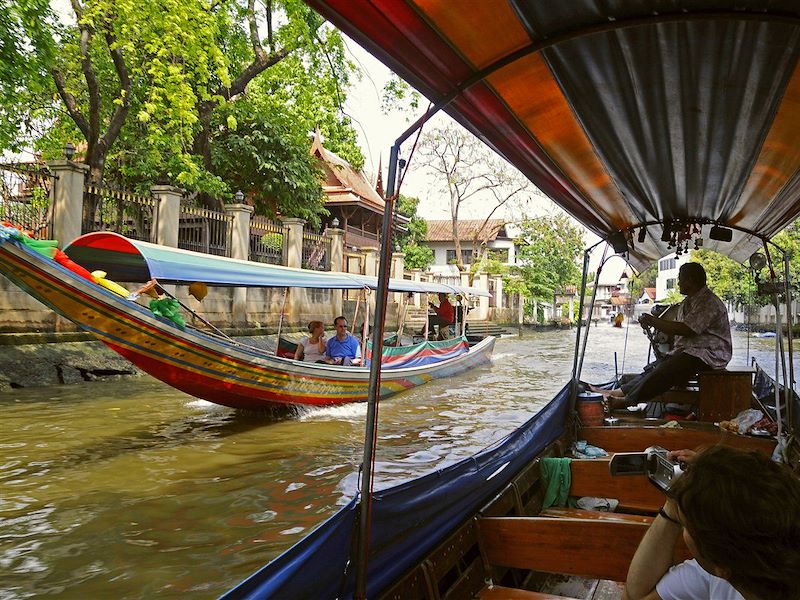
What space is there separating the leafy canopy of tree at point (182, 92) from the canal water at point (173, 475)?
19.2 ft

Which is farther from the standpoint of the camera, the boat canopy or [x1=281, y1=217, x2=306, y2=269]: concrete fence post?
[x1=281, y1=217, x2=306, y2=269]: concrete fence post

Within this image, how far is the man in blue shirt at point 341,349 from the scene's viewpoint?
364 inches

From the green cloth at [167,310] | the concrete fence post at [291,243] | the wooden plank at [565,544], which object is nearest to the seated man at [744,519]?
the wooden plank at [565,544]

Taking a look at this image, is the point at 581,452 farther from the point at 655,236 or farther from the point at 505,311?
the point at 505,311

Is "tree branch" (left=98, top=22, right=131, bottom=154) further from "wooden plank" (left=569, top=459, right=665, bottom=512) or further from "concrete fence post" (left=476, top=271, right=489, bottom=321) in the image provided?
"concrete fence post" (left=476, top=271, right=489, bottom=321)

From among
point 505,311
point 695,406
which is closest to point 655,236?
point 695,406

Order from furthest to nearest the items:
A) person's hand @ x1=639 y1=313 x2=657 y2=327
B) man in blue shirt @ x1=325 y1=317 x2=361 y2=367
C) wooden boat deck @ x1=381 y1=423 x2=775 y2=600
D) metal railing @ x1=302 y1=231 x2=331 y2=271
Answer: metal railing @ x1=302 y1=231 x2=331 y2=271
man in blue shirt @ x1=325 y1=317 x2=361 y2=367
person's hand @ x1=639 y1=313 x2=657 y2=327
wooden boat deck @ x1=381 y1=423 x2=775 y2=600

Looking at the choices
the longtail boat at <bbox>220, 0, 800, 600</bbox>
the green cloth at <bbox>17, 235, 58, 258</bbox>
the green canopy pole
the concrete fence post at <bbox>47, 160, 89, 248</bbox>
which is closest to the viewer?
the longtail boat at <bbox>220, 0, 800, 600</bbox>

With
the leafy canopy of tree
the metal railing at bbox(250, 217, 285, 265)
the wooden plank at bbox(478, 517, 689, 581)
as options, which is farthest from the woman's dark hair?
the metal railing at bbox(250, 217, 285, 265)

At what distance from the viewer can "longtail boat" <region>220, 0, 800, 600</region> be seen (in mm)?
1868

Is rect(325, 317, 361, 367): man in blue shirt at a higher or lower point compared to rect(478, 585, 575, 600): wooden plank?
higher

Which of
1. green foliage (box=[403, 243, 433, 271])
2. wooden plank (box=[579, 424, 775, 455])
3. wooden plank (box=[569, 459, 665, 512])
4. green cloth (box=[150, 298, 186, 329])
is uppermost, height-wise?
green foliage (box=[403, 243, 433, 271])

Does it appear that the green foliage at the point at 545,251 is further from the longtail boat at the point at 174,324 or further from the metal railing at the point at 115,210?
the longtail boat at the point at 174,324

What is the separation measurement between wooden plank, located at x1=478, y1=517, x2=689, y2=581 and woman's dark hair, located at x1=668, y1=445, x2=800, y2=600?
1.33m
